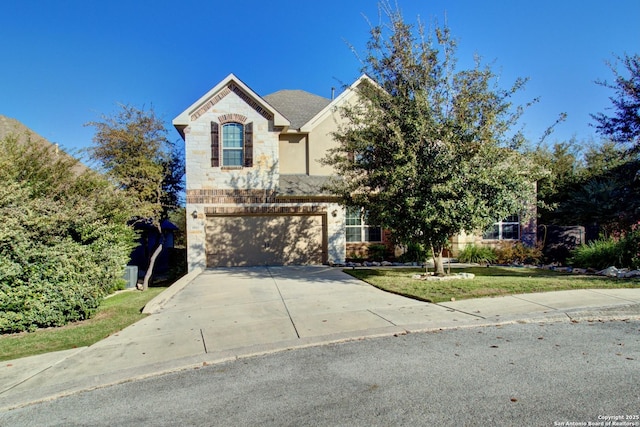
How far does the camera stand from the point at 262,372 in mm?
4684

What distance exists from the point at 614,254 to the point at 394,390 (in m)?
11.5

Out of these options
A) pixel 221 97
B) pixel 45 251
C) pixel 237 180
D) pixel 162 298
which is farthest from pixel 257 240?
pixel 45 251

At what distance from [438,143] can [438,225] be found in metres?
2.08

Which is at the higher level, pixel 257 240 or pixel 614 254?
pixel 257 240

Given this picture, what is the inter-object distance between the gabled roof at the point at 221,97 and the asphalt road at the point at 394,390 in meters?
12.1

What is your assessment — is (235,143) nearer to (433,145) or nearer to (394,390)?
(433,145)

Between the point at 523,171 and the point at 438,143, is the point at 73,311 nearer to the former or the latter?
the point at 438,143

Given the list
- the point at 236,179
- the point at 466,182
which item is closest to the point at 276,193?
the point at 236,179

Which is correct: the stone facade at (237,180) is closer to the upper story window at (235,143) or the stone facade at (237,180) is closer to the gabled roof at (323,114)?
the upper story window at (235,143)

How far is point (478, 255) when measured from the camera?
51.8ft

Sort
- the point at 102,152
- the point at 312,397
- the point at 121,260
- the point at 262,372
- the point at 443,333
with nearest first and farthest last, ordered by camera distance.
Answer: the point at 312,397 → the point at 262,372 → the point at 443,333 → the point at 121,260 → the point at 102,152

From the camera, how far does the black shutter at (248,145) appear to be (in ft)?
51.6

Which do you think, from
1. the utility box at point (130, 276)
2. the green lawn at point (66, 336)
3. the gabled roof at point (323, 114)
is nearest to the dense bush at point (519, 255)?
the gabled roof at point (323, 114)

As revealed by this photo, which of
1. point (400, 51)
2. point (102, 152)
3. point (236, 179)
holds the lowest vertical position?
point (236, 179)
